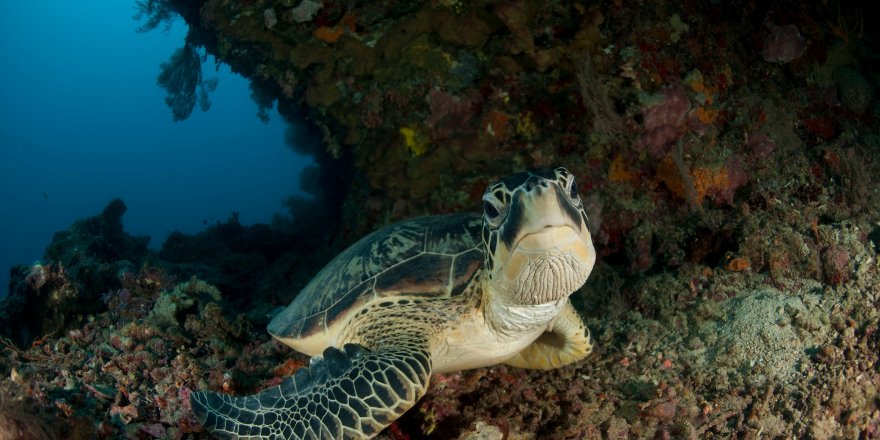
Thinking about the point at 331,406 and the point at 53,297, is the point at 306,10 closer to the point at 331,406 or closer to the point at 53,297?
the point at 53,297

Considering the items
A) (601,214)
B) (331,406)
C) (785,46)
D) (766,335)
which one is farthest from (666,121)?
(331,406)

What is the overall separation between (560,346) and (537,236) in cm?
143

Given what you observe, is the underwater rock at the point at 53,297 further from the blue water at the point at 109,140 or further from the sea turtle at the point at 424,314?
the blue water at the point at 109,140

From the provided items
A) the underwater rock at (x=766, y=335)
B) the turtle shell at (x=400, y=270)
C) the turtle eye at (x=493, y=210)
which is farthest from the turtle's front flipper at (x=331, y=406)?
the underwater rock at (x=766, y=335)

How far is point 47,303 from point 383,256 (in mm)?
4096

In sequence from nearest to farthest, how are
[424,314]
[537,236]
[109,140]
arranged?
[537,236]
[424,314]
[109,140]

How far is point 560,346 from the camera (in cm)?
307

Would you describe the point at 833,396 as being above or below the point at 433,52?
below

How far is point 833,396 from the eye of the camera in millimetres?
2406

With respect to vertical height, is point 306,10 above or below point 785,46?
above

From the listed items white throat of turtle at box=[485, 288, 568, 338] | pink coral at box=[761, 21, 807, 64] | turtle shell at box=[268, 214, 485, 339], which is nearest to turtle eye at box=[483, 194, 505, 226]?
white throat of turtle at box=[485, 288, 568, 338]

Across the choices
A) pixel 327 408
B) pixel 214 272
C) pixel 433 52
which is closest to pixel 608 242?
pixel 433 52

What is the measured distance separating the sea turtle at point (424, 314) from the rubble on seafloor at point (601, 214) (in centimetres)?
34

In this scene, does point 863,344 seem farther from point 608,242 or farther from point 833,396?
point 608,242
